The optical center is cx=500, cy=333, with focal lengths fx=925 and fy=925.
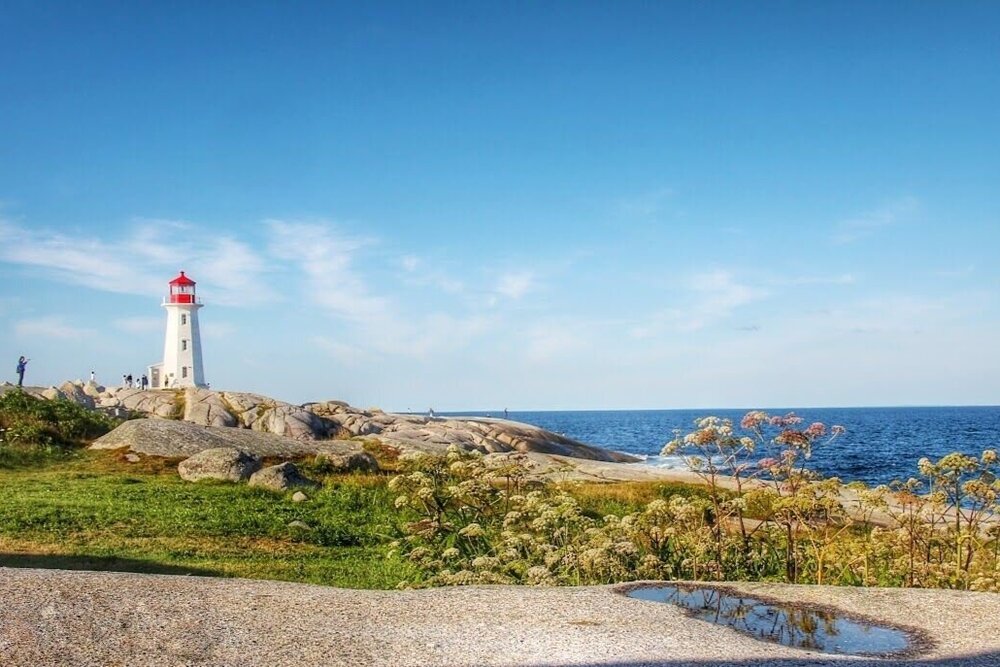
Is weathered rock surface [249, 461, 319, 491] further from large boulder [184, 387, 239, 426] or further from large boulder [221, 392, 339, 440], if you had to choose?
large boulder [184, 387, 239, 426]

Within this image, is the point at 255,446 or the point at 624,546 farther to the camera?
the point at 255,446

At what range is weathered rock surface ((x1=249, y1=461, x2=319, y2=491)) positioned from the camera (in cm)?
2361

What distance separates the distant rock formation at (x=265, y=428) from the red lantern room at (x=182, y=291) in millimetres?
7300

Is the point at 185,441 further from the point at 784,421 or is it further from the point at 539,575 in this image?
the point at 784,421

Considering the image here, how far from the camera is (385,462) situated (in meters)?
33.4

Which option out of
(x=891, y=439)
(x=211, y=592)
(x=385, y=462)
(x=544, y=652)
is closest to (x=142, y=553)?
(x=211, y=592)

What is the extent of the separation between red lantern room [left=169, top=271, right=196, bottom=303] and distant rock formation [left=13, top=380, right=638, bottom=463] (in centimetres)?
730

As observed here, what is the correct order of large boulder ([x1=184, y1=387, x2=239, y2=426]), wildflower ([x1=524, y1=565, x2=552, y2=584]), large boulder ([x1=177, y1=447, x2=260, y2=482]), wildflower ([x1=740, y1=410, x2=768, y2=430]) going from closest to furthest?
wildflower ([x1=524, y1=565, x2=552, y2=584]) → wildflower ([x1=740, y1=410, x2=768, y2=430]) → large boulder ([x1=177, y1=447, x2=260, y2=482]) → large boulder ([x1=184, y1=387, x2=239, y2=426])

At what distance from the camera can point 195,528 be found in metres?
18.1

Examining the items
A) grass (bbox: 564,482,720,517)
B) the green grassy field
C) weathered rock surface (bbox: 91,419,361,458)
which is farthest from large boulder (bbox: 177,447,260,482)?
grass (bbox: 564,482,720,517)

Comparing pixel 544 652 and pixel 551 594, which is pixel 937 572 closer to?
pixel 551 594

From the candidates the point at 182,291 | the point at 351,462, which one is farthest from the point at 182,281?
the point at 351,462

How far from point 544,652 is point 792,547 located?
5.93 m

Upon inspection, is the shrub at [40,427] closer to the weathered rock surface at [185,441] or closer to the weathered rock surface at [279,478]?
the weathered rock surface at [185,441]
